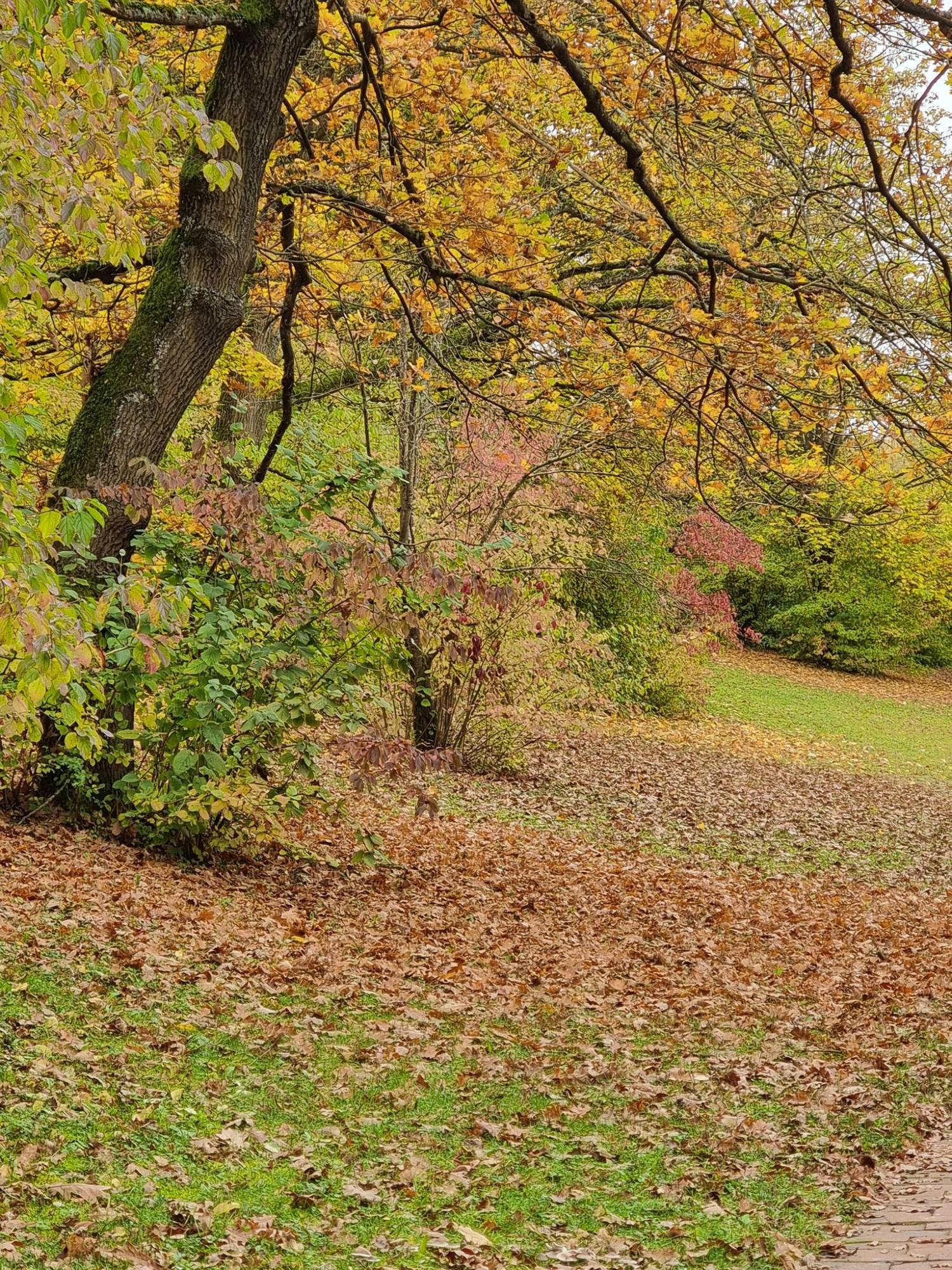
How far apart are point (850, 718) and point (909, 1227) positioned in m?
23.5

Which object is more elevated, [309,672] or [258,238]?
[258,238]

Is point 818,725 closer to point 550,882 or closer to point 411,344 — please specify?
point 411,344

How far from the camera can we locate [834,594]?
34.5 metres

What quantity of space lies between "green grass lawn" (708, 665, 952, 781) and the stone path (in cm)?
1629

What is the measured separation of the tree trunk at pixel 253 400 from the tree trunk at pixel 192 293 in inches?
278

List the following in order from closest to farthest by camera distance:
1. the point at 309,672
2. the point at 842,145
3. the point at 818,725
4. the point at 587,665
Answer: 1. the point at 309,672
2. the point at 842,145
3. the point at 587,665
4. the point at 818,725

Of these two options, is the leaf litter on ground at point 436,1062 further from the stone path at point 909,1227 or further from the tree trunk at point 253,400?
the tree trunk at point 253,400

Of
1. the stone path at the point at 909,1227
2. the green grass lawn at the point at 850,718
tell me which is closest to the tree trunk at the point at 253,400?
the green grass lawn at the point at 850,718

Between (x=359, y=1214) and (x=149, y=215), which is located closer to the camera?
(x=359, y=1214)

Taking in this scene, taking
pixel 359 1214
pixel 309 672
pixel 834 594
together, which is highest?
pixel 834 594

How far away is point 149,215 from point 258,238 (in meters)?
0.91

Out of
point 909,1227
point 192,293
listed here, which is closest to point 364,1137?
point 909,1227

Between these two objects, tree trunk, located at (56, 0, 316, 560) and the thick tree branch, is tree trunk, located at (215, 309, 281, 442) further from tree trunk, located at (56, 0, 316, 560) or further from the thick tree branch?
the thick tree branch

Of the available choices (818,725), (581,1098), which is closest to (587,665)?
(818,725)
